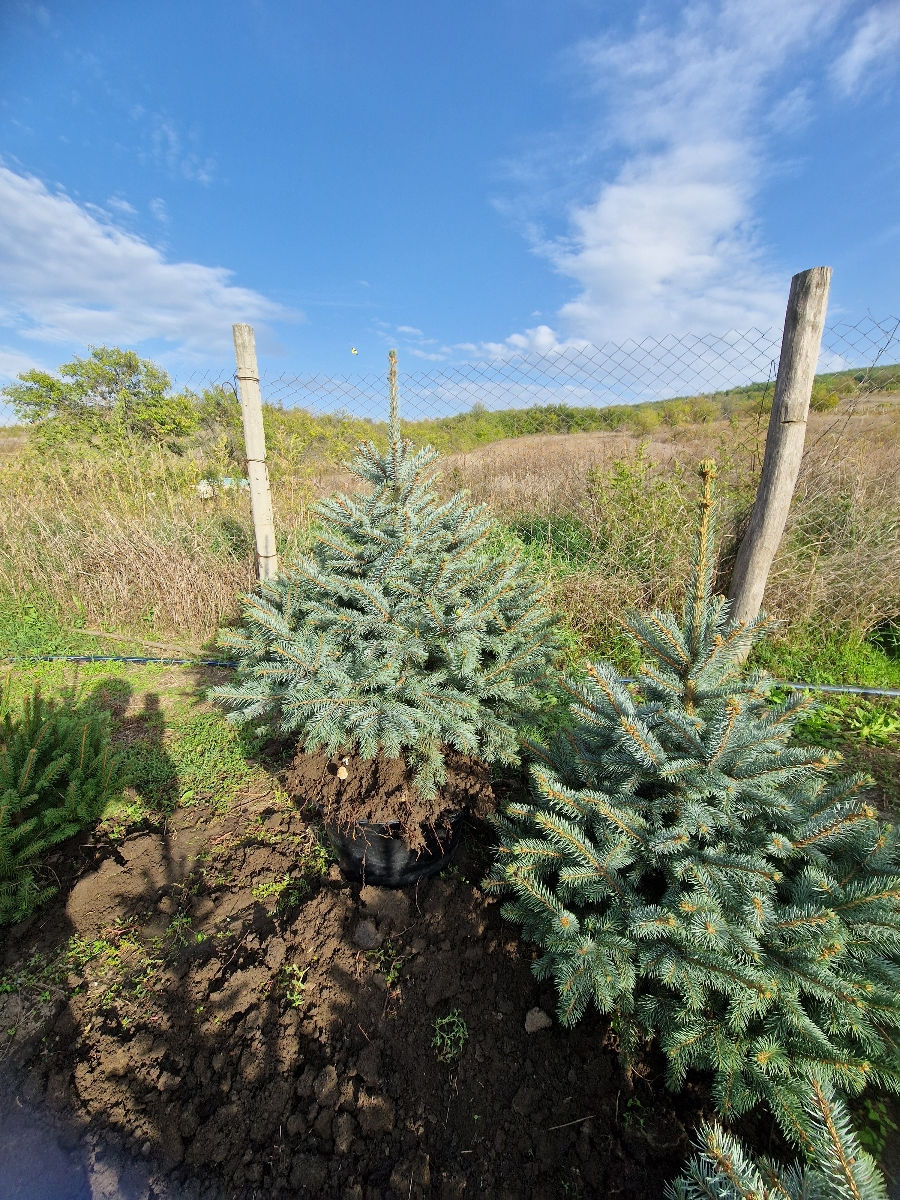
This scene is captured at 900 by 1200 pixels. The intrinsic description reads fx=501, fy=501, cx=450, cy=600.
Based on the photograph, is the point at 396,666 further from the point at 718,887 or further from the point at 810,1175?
the point at 810,1175

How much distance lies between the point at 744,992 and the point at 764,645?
10.9ft

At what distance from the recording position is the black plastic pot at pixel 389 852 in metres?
2.01

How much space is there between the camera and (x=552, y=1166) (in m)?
1.43

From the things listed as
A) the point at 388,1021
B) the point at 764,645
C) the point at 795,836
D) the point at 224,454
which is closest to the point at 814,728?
the point at 764,645

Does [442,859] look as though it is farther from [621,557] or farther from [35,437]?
[35,437]

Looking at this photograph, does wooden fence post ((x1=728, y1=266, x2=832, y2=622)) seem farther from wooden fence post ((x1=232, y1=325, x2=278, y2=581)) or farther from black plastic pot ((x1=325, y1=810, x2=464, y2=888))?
wooden fence post ((x1=232, y1=325, x2=278, y2=581))

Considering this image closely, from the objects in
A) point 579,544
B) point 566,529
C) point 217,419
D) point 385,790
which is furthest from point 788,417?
point 217,419

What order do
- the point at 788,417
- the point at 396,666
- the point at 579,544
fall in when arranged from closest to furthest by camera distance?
the point at 396,666, the point at 788,417, the point at 579,544

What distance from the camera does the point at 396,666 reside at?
77.8 inches

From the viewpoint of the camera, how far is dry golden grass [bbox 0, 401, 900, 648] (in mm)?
4043

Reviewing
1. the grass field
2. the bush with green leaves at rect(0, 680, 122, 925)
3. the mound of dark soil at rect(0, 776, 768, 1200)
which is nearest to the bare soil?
the mound of dark soil at rect(0, 776, 768, 1200)

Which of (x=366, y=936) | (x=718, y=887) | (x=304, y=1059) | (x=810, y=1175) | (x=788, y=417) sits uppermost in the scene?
(x=788, y=417)

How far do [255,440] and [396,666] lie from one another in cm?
229

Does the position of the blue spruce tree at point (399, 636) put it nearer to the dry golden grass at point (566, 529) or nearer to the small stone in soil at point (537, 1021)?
the small stone in soil at point (537, 1021)
